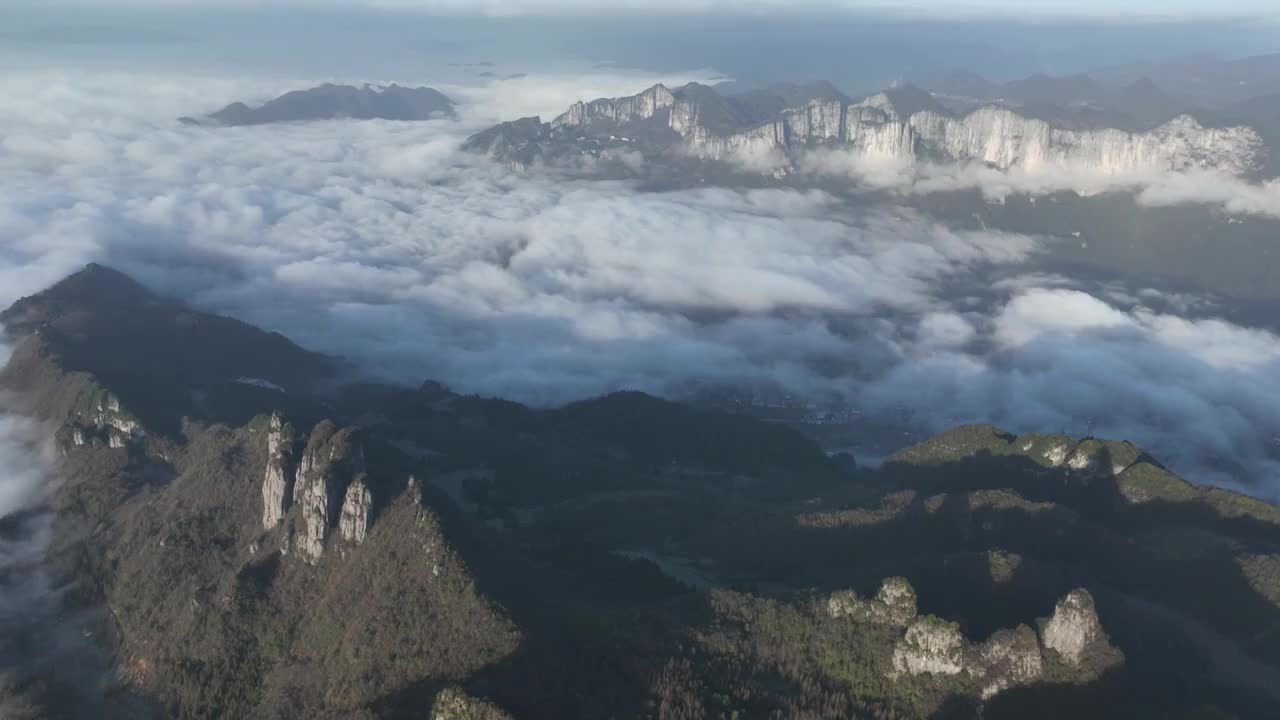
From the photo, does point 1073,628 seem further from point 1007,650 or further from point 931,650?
point 931,650

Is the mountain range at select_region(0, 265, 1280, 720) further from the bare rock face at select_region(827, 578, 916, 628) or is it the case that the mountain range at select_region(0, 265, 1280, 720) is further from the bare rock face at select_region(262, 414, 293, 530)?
the bare rock face at select_region(262, 414, 293, 530)

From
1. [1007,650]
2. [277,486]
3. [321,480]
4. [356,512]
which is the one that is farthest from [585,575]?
[1007,650]

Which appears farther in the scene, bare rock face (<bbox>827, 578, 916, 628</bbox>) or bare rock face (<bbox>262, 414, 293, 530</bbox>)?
bare rock face (<bbox>262, 414, 293, 530</bbox>)

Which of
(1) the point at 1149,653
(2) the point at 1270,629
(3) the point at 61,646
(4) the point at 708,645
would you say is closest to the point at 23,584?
(3) the point at 61,646

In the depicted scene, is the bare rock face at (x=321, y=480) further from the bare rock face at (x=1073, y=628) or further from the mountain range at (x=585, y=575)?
the bare rock face at (x=1073, y=628)

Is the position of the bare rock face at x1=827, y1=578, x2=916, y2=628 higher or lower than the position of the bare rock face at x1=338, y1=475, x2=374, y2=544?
lower

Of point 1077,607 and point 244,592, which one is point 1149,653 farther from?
point 244,592

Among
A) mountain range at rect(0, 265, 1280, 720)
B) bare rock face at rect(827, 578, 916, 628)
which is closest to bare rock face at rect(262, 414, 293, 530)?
mountain range at rect(0, 265, 1280, 720)

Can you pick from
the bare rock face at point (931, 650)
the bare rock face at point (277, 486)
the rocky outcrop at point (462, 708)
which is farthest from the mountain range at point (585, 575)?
the bare rock face at point (277, 486)

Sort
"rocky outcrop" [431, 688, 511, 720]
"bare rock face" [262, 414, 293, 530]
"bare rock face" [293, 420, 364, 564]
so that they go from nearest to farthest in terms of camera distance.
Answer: "rocky outcrop" [431, 688, 511, 720]
"bare rock face" [293, 420, 364, 564]
"bare rock face" [262, 414, 293, 530]
